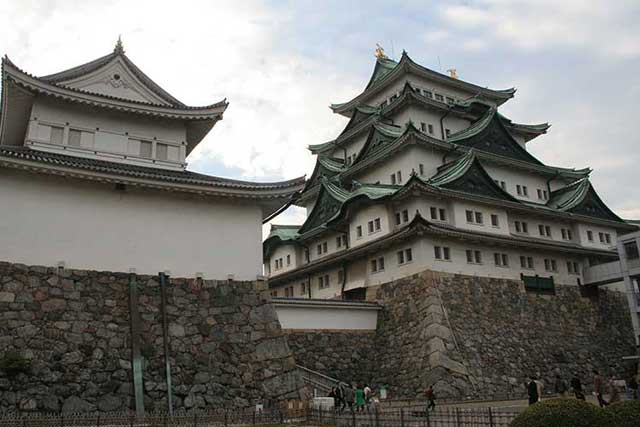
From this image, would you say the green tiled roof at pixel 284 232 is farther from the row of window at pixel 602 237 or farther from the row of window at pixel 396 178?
the row of window at pixel 602 237

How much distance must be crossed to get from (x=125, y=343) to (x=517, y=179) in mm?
30744

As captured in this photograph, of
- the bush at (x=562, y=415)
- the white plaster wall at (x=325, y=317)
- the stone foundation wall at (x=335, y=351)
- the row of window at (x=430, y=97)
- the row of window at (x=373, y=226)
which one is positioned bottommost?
the bush at (x=562, y=415)

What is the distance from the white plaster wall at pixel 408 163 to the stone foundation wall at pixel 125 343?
18.4 m

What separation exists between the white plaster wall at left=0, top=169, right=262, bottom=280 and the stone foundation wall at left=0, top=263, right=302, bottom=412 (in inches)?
20.3

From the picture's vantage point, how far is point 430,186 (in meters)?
29.4

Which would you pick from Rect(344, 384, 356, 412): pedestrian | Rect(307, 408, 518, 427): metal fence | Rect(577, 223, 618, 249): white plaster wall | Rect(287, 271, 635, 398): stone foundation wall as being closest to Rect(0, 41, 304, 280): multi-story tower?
Rect(307, 408, 518, 427): metal fence

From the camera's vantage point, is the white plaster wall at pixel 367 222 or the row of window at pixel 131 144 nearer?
the row of window at pixel 131 144

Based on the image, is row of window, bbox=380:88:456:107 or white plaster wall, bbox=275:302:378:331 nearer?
white plaster wall, bbox=275:302:378:331

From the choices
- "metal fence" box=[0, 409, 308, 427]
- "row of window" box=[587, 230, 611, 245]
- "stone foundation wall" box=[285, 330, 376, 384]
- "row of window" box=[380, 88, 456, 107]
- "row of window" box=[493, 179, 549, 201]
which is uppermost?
"row of window" box=[380, 88, 456, 107]

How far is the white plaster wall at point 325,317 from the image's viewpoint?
26.1 meters

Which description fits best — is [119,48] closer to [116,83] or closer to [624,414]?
[116,83]

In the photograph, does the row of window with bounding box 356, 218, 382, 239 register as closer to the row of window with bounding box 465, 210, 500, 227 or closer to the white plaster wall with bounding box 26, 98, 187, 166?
the row of window with bounding box 465, 210, 500, 227

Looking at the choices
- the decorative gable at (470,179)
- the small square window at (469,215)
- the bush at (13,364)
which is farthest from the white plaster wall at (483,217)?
the bush at (13,364)

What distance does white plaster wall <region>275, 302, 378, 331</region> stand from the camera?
85.6 feet
